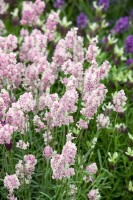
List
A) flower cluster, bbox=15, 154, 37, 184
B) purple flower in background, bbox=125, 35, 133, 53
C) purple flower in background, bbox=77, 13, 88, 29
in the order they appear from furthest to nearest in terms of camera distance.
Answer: purple flower in background, bbox=77, 13, 88, 29
purple flower in background, bbox=125, 35, 133, 53
flower cluster, bbox=15, 154, 37, 184

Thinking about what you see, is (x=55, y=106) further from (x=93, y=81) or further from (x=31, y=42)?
(x=31, y=42)

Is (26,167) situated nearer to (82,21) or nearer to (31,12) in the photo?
(31,12)

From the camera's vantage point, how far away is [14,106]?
2340 mm

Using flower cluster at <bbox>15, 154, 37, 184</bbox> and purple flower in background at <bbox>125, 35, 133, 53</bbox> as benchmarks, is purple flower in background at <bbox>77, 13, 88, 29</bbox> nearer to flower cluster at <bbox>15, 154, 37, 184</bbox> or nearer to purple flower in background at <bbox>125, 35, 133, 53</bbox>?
purple flower in background at <bbox>125, 35, 133, 53</bbox>

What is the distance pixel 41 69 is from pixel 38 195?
76cm

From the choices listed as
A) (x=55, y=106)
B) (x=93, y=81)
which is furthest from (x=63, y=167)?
(x=93, y=81)

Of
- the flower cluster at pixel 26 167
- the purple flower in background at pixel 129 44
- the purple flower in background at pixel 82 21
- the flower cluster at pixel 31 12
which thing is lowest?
the flower cluster at pixel 26 167

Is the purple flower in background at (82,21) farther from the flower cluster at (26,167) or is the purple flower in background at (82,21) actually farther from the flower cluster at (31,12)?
the flower cluster at (26,167)

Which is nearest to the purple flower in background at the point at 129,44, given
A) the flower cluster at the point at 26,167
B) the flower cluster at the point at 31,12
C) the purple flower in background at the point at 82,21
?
the purple flower in background at the point at 82,21

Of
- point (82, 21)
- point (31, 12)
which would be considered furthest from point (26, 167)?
point (82, 21)

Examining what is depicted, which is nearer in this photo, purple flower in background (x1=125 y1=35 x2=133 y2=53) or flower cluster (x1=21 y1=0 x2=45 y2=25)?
flower cluster (x1=21 y1=0 x2=45 y2=25)

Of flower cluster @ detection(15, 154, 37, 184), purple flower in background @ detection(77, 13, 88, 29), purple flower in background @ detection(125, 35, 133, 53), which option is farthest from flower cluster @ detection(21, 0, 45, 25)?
flower cluster @ detection(15, 154, 37, 184)

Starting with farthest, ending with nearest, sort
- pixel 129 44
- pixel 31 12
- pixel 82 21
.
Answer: pixel 82 21 < pixel 129 44 < pixel 31 12

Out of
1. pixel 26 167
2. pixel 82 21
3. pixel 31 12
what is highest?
pixel 82 21
